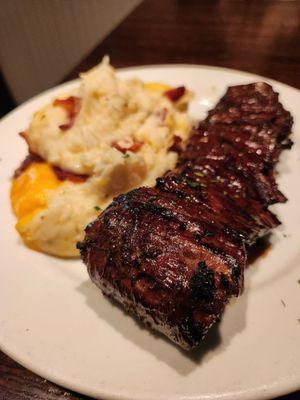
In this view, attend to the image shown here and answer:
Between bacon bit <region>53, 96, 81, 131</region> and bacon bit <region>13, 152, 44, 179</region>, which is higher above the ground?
bacon bit <region>53, 96, 81, 131</region>

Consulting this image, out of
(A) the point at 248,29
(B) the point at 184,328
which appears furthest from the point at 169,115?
(A) the point at 248,29

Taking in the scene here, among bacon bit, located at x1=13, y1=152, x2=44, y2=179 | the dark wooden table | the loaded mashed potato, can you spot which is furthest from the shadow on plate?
the dark wooden table

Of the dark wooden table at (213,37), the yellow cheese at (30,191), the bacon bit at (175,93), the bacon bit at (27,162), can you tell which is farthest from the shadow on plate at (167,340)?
the dark wooden table at (213,37)

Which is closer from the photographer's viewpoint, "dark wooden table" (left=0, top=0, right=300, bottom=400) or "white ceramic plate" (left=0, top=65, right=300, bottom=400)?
"white ceramic plate" (left=0, top=65, right=300, bottom=400)

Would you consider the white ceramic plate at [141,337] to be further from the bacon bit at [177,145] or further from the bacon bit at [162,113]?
the bacon bit at [162,113]

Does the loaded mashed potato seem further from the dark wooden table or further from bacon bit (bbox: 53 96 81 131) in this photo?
the dark wooden table

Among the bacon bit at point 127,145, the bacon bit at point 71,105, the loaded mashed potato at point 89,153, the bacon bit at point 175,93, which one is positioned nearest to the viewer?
the loaded mashed potato at point 89,153

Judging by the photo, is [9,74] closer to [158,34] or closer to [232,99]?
[158,34]
